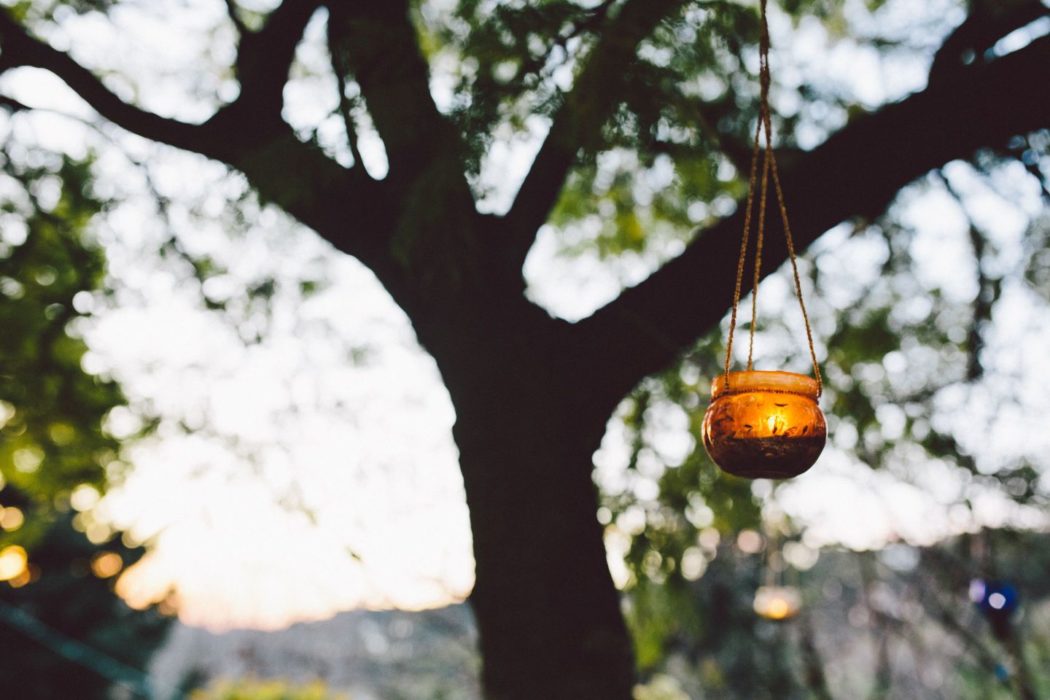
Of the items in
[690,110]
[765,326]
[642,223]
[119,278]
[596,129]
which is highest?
[642,223]

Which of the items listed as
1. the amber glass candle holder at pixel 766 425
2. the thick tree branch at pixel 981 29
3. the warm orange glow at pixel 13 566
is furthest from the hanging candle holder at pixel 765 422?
the warm orange glow at pixel 13 566

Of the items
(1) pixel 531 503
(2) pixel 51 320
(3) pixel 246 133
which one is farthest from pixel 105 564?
(1) pixel 531 503

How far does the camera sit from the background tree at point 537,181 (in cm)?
214

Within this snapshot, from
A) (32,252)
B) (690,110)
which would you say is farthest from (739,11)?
(32,252)

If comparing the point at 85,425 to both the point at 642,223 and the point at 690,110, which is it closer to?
the point at 642,223

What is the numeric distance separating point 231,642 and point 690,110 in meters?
24.6

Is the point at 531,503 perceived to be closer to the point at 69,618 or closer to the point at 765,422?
the point at 765,422

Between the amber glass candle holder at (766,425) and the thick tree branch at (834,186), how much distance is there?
1.01 meters

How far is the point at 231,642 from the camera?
22.5 metres

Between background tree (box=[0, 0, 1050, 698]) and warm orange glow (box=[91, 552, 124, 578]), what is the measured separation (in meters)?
13.0

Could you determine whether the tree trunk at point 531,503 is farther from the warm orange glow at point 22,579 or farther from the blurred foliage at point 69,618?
the warm orange glow at point 22,579

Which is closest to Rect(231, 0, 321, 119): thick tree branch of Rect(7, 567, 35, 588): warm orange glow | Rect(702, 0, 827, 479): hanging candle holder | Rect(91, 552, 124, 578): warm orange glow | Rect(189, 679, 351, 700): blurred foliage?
Rect(702, 0, 827, 479): hanging candle holder

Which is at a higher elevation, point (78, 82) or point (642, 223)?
point (642, 223)

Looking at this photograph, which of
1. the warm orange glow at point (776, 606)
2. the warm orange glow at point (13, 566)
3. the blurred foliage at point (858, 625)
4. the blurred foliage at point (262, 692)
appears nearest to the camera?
the warm orange glow at point (776, 606)
